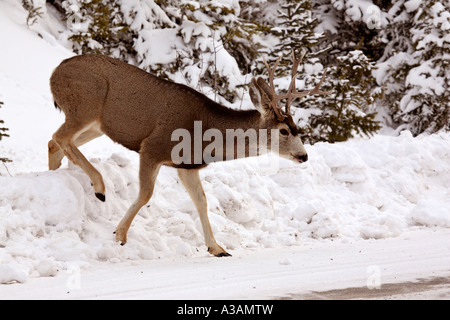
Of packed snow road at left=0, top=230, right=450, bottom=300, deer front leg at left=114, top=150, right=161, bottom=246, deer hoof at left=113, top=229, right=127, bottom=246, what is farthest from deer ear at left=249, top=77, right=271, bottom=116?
deer hoof at left=113, top=229, right=127, bottom=246

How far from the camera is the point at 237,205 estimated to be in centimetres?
886

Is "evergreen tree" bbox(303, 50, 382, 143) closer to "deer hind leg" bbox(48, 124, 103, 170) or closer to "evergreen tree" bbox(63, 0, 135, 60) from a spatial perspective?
"evergreen tree" bbox(63, 0, 135, 60)

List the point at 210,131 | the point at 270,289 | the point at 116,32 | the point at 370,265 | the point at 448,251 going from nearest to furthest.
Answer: the point at 270,289
the point at 370,265
the point at 448,251
the point at 210,131
the point at 116,32

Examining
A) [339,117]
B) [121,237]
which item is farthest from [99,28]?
[121,237]

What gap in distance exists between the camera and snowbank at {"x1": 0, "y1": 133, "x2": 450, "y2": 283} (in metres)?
6.60

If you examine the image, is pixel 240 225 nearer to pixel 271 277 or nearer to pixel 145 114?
pixel 145 114

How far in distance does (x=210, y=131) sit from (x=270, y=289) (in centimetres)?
290

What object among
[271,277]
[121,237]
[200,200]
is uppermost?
[200,200]

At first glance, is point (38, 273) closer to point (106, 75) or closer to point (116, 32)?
point (106, 75)

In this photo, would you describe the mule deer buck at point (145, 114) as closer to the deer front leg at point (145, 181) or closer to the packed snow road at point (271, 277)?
the deer front leg at point (145, 181)

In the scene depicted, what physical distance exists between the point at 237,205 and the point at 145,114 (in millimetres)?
2021

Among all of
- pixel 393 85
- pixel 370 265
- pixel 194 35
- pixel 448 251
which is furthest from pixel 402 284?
pixel 393 85

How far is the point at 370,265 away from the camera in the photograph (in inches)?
252

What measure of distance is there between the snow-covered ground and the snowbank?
18 millimetres
